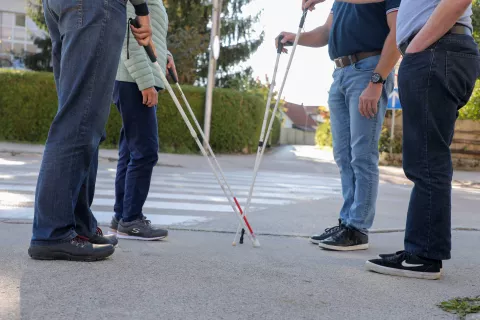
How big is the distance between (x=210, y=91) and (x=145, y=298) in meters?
15.6

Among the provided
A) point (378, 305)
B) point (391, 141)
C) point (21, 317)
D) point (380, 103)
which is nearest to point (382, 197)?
point (380, 103)

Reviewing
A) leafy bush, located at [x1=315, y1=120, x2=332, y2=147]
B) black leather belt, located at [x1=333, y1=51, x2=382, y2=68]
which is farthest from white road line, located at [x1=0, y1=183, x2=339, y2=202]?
leafy bush, located at [x1=315, y1=120, x2=332, y2=147]

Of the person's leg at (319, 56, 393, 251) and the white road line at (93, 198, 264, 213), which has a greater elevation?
the person's leg at (319, 56, 393, 251)

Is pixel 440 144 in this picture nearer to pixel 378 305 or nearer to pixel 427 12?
pixel 427 12

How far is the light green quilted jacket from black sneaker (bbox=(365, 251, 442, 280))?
1.81 metres

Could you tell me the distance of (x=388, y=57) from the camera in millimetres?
3996

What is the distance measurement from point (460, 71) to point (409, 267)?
1.04 metres

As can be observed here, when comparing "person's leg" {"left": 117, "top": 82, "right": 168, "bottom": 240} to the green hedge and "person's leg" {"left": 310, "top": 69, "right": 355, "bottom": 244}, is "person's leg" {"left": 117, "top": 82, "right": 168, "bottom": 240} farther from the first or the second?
the green hedge

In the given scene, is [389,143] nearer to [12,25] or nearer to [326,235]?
[326,235]

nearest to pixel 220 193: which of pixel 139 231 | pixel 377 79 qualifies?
pixel 139 231

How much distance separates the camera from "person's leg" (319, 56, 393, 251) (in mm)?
4199

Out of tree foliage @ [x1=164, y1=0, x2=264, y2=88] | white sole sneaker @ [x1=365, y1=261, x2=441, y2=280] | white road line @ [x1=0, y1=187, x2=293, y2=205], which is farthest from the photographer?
tree foliage @ [x1=164, y1=0, x2=264, y2=88]

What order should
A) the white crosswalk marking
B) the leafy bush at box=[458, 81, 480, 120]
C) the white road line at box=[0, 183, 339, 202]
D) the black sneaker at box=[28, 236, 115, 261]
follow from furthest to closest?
the leafy bush at box=[458, 81, 480, 120] < the white road line at box=[0, 183, 339, 202] < the white crosswalk marking < the black sneaker at box=[28, 236, 115, 261]

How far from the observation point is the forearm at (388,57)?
398cm
